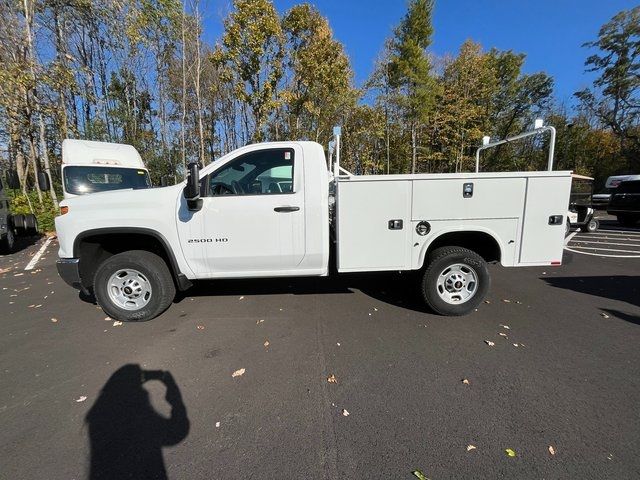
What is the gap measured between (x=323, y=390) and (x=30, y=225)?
494 inches

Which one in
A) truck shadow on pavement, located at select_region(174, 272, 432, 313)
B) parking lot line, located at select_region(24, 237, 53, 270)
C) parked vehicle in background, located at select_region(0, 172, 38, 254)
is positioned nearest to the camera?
truck shadow on pavement, located at select_region(174, 272, 432, 313)

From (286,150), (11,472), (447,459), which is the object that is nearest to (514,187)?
(286,150)

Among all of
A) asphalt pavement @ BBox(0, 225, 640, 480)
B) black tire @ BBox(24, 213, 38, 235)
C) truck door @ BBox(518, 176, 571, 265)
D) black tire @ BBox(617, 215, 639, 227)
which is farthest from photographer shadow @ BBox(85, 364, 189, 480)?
black tire @ BBox(617, 215, 639, 227)

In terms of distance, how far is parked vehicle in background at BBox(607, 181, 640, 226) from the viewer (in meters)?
13.5

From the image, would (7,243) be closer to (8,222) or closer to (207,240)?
(8,222)

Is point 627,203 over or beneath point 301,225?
beneath

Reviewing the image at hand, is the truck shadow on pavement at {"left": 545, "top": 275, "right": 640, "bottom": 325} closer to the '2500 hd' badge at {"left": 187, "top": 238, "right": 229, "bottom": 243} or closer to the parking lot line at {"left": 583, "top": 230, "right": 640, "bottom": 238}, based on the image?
the '2500 hd' badge at {"left": 187, "top": 238, "right": 229, "bottom": 243}

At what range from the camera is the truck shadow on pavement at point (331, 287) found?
4977 mm

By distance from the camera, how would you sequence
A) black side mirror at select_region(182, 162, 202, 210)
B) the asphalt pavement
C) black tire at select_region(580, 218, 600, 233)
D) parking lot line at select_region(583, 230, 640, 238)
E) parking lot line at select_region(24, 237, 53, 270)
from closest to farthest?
the asphalt pavement
black side mirror at select_region(182, 162, 202, 210)
parking lot line at select_region(24, 237, 53, 270)
parking lot line at select_region(583, 230, 640, 238)
black tire at select_region(580, 218, 600, 233)


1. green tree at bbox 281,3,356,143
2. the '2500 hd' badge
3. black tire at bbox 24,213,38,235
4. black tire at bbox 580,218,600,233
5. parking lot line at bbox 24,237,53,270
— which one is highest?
green tree at bbox 281,3,356,143

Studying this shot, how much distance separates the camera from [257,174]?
403 centimetres

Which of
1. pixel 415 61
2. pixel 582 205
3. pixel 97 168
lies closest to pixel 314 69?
pixel 415 61

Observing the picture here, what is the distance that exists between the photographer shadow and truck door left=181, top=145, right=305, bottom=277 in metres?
1.48

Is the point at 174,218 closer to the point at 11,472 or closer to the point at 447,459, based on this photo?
the point at 11,472
